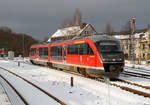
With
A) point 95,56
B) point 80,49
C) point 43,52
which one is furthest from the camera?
point 43,52

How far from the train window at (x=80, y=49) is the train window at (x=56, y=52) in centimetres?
243

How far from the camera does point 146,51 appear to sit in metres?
59.7

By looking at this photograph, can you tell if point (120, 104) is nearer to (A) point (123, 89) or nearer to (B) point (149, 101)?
(B) point (149, 101)

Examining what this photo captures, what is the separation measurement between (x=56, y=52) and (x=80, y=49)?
255 inches

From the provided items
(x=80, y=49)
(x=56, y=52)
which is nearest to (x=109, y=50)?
(x=80, y=49)

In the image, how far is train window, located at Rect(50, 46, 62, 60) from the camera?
809 inches

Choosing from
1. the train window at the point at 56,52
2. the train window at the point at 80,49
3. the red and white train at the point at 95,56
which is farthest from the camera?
the train window at the point at 56,52

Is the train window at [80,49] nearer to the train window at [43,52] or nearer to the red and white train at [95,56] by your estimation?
the red and white train at [95,56]

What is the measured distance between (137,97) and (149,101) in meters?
0.69

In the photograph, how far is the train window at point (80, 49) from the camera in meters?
14.4

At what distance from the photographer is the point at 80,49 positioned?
1574 centimetres

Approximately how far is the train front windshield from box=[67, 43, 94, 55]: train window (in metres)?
0.86

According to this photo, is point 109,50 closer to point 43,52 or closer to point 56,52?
point 56,52

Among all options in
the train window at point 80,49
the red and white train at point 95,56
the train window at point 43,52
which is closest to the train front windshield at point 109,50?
the red and white train at point 95,56
